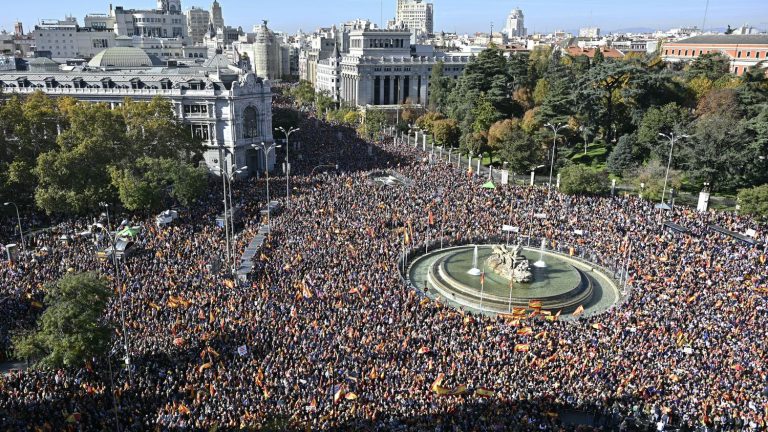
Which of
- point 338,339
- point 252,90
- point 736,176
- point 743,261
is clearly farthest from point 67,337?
point 736,176

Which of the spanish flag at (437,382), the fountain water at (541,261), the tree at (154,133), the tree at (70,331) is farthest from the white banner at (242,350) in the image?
the tree at (154,133)

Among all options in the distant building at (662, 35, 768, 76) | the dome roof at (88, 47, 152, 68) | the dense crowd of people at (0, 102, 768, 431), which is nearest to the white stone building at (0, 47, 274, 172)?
the dome roof at (88, 47, 152, 68)

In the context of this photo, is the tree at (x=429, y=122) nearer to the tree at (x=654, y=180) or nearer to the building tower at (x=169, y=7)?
the tree at (x=654, y=180)

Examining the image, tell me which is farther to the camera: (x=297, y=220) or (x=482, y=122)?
(x=482, y=122)

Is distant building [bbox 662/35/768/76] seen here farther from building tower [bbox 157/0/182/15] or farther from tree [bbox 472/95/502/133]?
building tower [bbox 157/0/182/15]

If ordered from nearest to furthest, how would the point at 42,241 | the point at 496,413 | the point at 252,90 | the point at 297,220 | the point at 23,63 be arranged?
the point at 496,413
the point at 42,241
the point at 297,220
the point at 252,90
the point at 23,63

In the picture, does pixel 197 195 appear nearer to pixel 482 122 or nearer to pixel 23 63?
pixel 482 122
